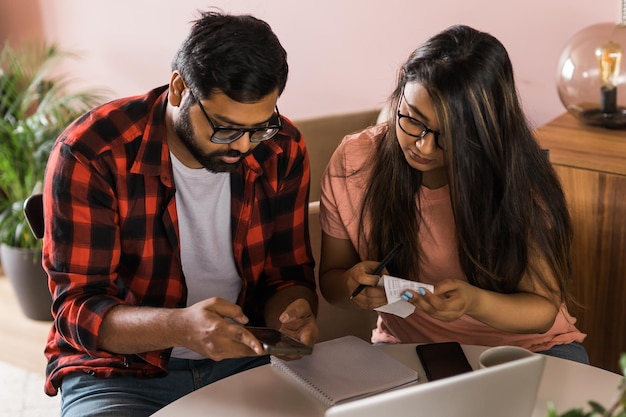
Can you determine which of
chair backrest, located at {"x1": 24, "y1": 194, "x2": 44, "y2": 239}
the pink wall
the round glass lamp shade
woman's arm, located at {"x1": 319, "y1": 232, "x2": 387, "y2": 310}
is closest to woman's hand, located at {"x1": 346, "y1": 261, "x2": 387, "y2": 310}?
woman's arm, located at {"x1": 319, "y1": 232, "x2": 387, "y2": 310}

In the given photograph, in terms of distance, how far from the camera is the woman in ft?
5.78

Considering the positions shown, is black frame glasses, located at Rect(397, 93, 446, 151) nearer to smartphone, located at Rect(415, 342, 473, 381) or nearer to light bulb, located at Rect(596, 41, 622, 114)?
smartphone, located at Rect(415, 342, 473, 381)

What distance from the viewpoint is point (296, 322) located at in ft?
5.78

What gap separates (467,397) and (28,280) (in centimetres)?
266

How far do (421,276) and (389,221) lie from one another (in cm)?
15

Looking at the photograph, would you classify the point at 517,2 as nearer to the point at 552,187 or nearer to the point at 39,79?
the point at 552,187

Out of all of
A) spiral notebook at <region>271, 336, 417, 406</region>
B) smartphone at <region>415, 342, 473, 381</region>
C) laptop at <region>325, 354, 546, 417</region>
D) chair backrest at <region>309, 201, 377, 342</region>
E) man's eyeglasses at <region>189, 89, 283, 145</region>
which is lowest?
chair backrest at <region>309, 201, 377, 342</region>

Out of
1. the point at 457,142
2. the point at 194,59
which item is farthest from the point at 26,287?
the point at 457,142

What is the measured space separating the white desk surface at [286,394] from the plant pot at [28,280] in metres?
2.03

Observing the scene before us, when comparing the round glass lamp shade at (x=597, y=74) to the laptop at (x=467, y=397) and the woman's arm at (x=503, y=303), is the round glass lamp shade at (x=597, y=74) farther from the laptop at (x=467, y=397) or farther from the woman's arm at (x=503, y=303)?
the laptop at (x=467, y=397)

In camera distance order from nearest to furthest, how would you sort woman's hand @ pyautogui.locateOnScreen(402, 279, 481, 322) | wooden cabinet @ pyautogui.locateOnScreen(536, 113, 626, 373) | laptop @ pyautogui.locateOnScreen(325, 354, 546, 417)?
laptop @ pyautogui.locateOnScreen(325, 354, 546, 417)
woman's hand @ pyautogui.locateOnScreen(402, 279, 481, 322)
wooden cabinet @ pyautogui.locateOnScreen(536, 113, 626, 373)

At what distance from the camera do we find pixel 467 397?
1115 mm

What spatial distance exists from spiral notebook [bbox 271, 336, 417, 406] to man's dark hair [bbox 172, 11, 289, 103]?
52cm

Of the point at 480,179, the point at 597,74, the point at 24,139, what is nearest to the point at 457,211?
the point at 480,179
